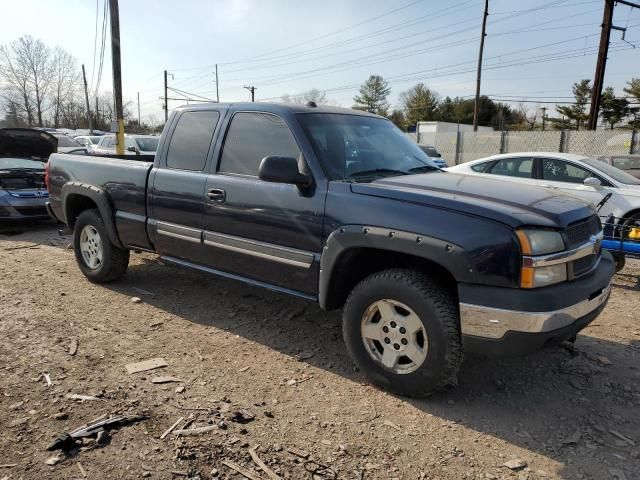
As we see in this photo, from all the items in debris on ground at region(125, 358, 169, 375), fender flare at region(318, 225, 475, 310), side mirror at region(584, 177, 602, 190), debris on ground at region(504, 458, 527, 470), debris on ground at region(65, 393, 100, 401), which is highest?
side mirror at region(584, 177, 602, 190)

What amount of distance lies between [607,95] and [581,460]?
5672 centimetres

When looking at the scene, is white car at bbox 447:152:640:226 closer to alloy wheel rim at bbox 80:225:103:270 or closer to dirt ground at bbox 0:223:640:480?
dirt ground at bbox 0:223:640:480

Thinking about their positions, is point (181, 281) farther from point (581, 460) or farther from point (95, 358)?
point (581, 460)

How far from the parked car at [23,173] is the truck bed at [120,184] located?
361 centimetres

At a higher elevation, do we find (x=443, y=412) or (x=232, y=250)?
(x=232, y=250)

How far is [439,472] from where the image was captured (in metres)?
2.61

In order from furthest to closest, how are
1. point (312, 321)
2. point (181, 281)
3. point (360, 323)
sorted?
point (181, 281) → point (312, 321) → point (360, 323)

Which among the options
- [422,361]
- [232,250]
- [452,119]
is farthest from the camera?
[452,119]

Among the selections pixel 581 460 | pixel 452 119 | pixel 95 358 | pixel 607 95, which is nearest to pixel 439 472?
pixel 581 460

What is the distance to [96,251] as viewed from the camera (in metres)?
5.55

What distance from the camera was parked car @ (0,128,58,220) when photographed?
8594mm

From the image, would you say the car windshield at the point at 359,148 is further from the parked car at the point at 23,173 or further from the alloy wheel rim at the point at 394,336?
the parked car at the point at 23,173

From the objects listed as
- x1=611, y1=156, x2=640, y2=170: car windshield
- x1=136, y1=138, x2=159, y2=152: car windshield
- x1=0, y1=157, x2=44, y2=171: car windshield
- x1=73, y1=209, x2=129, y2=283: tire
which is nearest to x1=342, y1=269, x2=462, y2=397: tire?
x1=73, y1=209, x2=129, y2=283: tire

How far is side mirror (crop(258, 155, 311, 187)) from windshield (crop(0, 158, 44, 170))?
7.57 m
